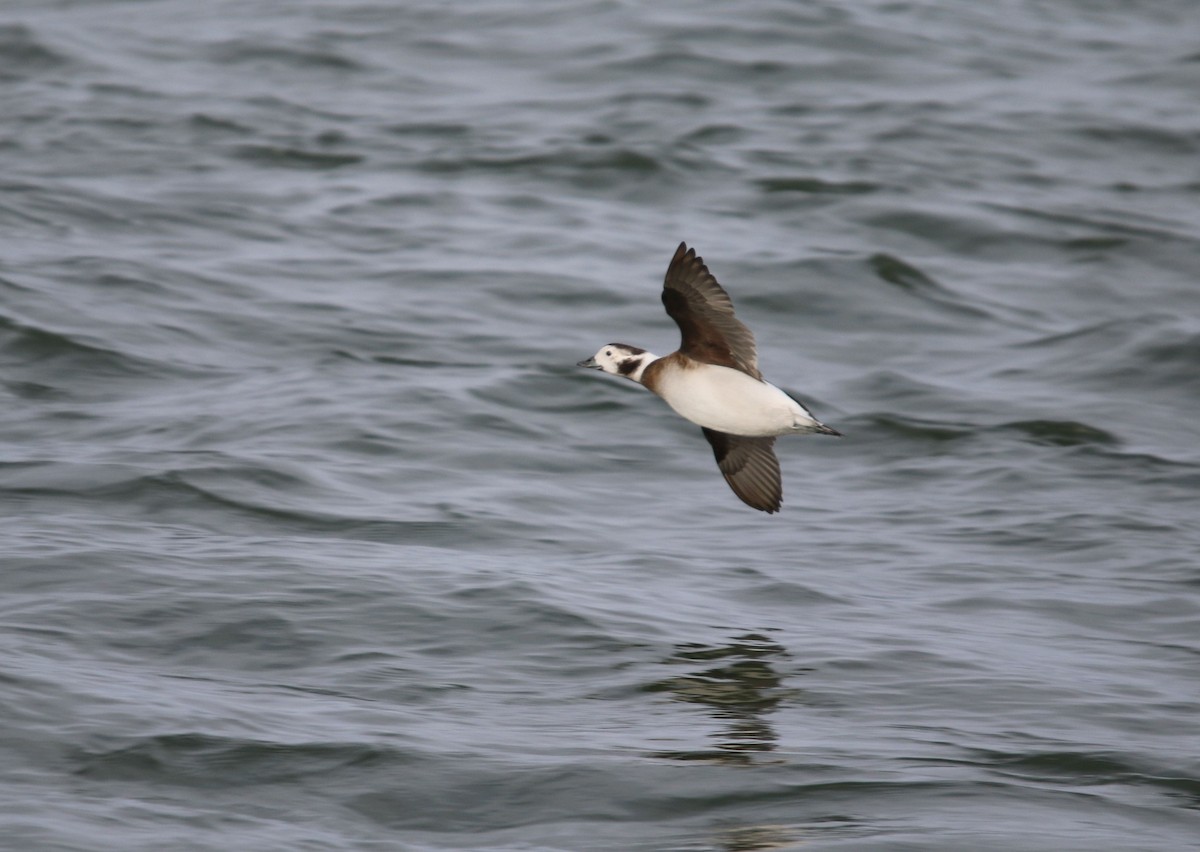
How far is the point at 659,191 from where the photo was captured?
17.4 m

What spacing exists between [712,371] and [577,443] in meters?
3.75

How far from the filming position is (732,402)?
8.05 metres

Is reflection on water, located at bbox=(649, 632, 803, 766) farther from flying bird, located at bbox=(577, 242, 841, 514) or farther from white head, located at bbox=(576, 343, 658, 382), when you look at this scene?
white head, located at bbox=(576, 343, 658, 382)

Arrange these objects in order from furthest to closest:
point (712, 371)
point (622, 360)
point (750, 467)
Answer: point (750, 467)
point (622, 360)
point (712, 371)

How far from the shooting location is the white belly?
7.98 m

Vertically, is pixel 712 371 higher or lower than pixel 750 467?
higher

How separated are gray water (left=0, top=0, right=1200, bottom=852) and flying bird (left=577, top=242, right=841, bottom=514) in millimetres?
1201

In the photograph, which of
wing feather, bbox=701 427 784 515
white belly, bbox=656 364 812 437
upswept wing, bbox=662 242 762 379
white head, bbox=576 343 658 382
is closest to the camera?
upswept wing, bbox=662 242 762 379

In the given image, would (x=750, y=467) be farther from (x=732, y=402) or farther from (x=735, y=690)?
(x=735, y=690)

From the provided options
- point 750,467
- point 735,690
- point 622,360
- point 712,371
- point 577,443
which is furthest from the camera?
point 577,443

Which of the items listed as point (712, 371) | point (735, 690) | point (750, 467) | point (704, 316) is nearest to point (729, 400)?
point (712, 371)

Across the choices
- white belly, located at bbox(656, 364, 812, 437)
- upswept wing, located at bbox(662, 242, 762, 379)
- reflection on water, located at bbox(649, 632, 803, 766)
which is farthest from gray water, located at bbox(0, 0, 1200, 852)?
upswept wing, located at bbox(662, 242, 762, 379)

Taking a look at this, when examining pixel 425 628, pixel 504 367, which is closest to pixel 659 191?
pixel 504 367

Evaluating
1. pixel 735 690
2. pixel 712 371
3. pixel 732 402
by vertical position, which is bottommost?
pixel 735 690
